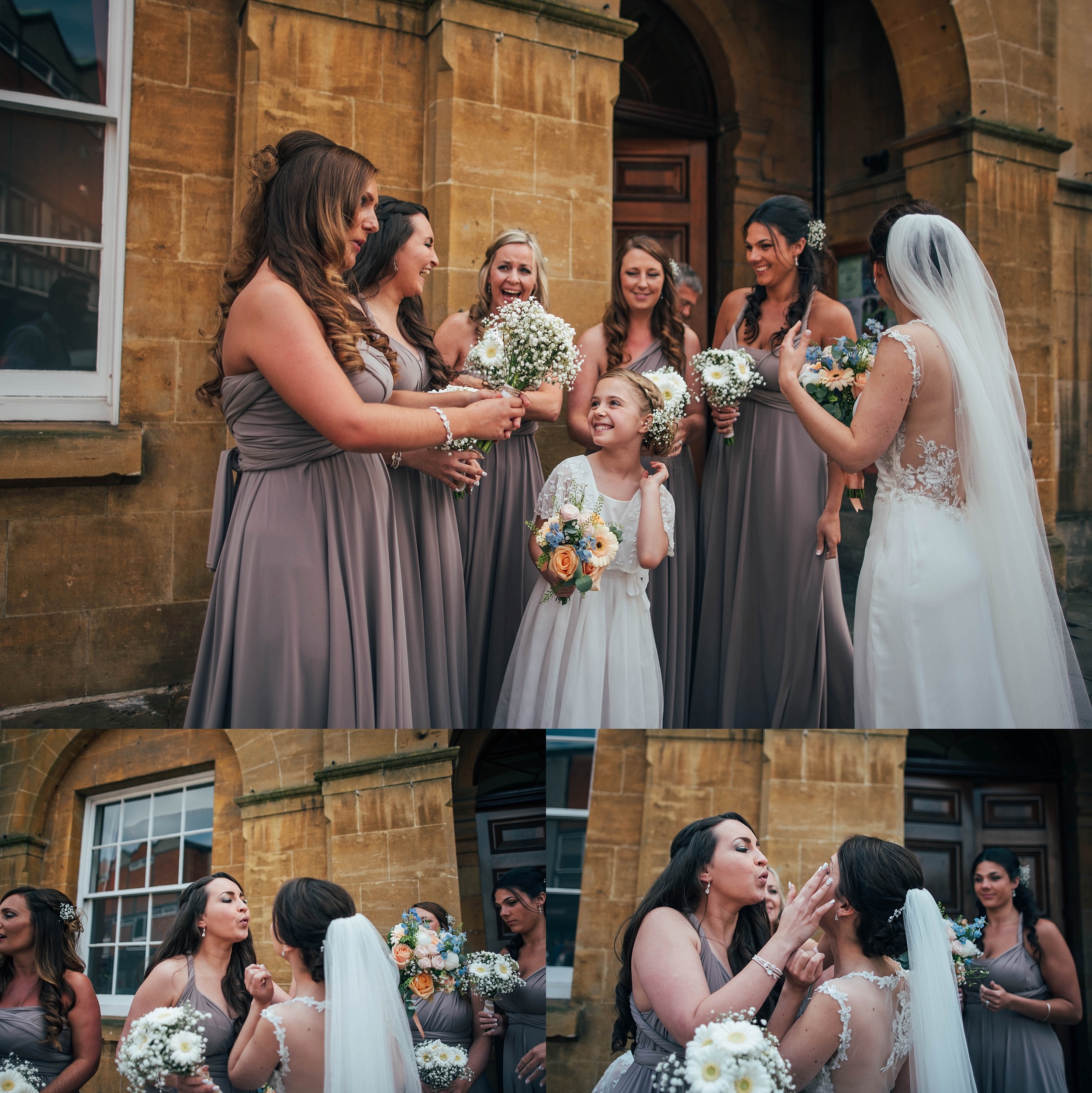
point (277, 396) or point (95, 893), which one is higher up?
point (277, 396)

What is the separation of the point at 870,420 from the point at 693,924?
1.73 m

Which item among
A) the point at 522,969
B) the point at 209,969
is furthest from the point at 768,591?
the point at 209,969

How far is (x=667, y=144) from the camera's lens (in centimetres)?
894

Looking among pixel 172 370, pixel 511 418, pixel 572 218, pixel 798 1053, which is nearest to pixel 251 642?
pixel 511 418

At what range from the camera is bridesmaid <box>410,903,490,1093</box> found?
317 centimetres

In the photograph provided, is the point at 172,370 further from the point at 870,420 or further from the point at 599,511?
the point at 870,420

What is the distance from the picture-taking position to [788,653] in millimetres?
4828

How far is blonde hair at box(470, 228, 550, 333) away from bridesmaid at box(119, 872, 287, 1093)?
253 cm

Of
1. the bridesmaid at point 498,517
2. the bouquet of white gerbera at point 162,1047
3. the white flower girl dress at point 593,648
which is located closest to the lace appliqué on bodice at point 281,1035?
the bouquet of white gerbera at point 162,1047

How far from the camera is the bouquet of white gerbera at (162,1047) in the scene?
2953mm

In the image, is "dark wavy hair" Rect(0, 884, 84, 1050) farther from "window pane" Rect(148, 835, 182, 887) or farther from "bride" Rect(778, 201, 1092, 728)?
"bride" Rect(778, 201, 1092, 728)

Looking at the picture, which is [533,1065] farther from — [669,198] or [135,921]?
[669,198]

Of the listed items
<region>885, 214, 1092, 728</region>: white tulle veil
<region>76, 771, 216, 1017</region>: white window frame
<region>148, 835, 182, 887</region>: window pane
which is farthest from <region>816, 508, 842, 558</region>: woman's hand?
<region>148, 835, 182, 887</region>: window pane

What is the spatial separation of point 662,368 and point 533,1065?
278cm
